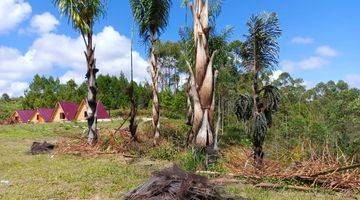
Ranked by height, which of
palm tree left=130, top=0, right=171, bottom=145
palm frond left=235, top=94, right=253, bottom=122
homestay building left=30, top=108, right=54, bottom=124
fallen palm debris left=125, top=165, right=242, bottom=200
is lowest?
fallen palm debris left=125, top=165, right=242, bottom=200

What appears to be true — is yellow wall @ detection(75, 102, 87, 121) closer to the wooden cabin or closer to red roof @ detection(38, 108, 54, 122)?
the wooden cabin

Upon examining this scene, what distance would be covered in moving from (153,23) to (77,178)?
1122 cm

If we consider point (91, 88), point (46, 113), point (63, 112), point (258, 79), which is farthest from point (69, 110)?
point (258, 79)

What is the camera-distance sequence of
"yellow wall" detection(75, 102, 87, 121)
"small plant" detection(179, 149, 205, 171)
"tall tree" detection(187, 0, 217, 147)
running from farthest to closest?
"yellow wall" detection(75, 102, 87, 121) → "tall tree" detection(187, 0, 217, 147) → "small plant" detection(179, 149, 205, 171)

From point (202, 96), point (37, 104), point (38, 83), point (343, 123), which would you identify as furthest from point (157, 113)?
point (38, 83)

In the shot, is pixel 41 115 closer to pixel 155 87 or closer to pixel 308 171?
pixel 155 87

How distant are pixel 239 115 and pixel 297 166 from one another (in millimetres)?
2804

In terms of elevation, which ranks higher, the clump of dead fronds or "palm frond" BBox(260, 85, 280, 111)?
"palm frond" BBox(260, 85, 280, 111)

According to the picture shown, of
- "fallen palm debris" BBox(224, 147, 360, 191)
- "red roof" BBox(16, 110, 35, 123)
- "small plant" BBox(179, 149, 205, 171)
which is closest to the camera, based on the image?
"fallen palm debris" BBox(224, 147, 360, 191)

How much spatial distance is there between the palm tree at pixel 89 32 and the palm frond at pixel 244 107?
267 inches

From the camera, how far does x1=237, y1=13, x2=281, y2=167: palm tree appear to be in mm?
9594

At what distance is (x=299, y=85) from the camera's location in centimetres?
6912

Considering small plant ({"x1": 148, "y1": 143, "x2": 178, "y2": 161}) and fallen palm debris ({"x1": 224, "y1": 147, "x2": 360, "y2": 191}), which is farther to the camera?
small plant ({"x1": 148, "y1": 143, "x2": 178, "y2": 161})

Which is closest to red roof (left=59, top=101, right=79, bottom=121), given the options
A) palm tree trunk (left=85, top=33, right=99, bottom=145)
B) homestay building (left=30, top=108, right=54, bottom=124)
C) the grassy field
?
homestay building (left=30, top=108, right=54, bottom=124)
